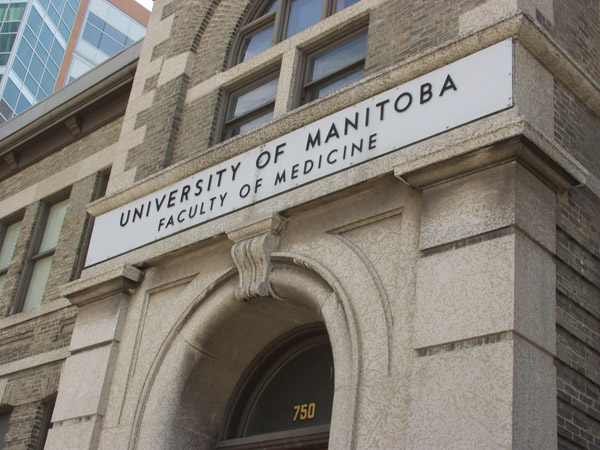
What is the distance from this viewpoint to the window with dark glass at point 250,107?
36.3 feet

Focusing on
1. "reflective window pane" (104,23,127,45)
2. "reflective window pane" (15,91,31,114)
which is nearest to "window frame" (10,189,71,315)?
"reflective window pane" (15,91,31,114)

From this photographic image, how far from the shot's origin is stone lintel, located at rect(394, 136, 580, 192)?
709 centimetres

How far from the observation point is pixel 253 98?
11367 millimetres

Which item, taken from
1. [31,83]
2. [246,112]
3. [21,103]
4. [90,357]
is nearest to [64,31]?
[31,83]

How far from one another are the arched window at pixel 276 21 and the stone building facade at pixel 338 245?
0.12 ft

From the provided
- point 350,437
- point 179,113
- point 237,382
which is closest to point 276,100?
point 179,113

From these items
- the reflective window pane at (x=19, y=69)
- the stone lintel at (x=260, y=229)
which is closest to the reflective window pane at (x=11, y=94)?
the reflective window pane at (x=19, y=69)

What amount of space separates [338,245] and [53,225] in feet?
25.1

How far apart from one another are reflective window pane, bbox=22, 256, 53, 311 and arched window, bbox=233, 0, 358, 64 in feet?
15.7

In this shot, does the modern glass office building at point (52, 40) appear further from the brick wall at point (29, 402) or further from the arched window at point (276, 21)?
the arched window at point (276, 21)

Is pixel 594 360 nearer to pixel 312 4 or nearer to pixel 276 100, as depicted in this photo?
pixel 276 100

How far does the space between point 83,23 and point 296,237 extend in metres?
57.3

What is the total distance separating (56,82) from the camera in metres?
59.2

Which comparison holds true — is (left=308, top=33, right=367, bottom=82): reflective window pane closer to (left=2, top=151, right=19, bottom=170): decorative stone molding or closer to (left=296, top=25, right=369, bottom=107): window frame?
(left=296, top=25, right=369, bottom=107): window frame
